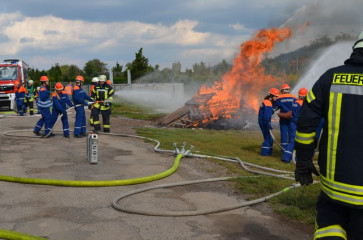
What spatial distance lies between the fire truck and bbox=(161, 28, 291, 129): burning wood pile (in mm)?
11064

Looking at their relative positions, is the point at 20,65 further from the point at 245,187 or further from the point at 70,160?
the point at 245,187

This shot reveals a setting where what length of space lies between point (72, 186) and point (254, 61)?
1493cm

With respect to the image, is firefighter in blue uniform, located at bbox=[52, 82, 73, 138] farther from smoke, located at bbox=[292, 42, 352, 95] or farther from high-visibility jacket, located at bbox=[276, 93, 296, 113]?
smoke, located at bbox=[292, 42, 352, 95]

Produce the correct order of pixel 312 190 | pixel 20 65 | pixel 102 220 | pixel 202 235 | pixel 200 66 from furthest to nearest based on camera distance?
pixel 200 66 < pixel 20 65 < pixel 312 190 < pixel 102 220 < pixel 202 235

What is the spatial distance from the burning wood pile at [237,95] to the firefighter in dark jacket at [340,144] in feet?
45.7

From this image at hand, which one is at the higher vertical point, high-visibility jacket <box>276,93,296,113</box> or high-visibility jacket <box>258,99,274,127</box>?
high-visibility jacket <box>276,93,296,113</box>

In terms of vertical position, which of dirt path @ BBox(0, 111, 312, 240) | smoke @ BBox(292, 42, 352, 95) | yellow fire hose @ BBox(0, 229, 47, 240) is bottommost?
dirt path @ BBox(0, 111, 312, 240)

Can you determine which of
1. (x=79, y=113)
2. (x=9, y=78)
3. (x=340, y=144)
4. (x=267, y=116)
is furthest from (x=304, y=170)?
(x=9, y=78)

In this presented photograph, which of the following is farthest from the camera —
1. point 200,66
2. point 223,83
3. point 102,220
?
point 200,66

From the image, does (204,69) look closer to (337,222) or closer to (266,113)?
(266,113)

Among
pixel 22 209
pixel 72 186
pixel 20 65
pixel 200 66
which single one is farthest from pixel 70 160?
pixel 200 66

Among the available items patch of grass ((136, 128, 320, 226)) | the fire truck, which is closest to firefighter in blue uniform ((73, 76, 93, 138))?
patch of grass ((136, 128, 320, 226))

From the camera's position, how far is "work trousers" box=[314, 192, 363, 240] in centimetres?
279

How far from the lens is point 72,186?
6180 mm
